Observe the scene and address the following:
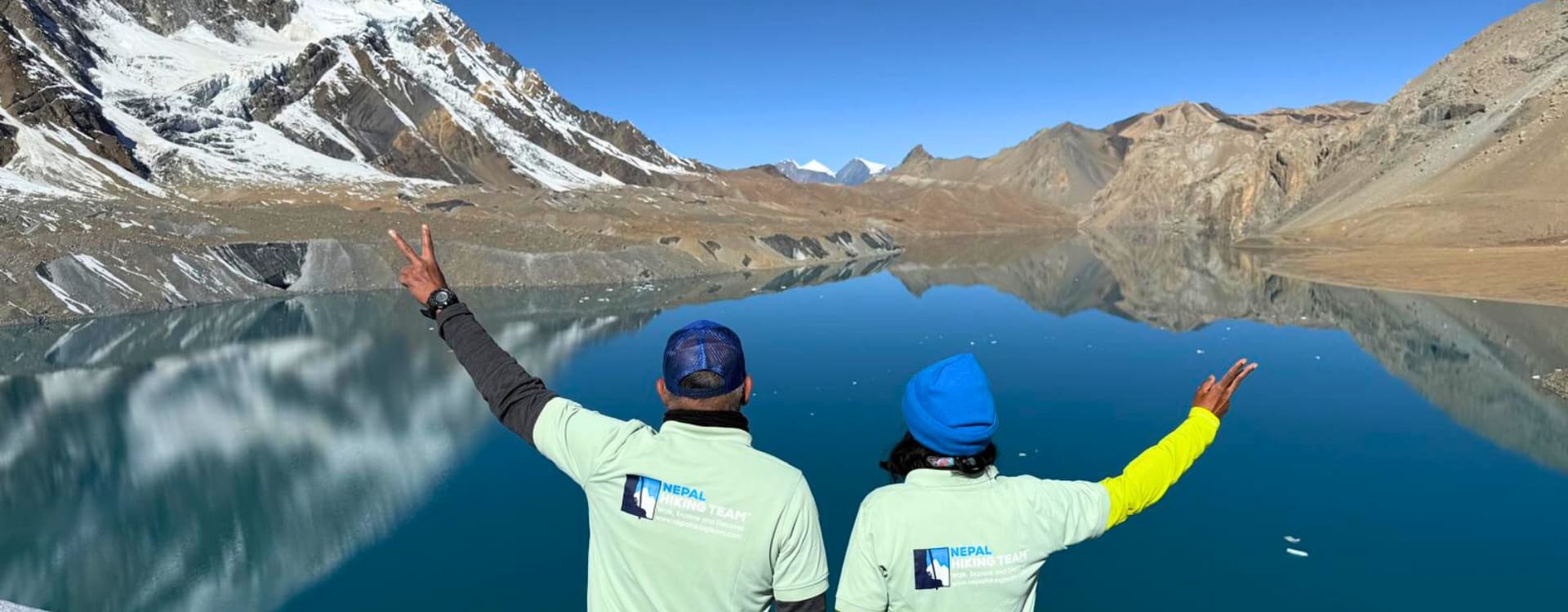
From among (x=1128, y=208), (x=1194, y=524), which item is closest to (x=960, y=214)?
(x=1128, y=208)

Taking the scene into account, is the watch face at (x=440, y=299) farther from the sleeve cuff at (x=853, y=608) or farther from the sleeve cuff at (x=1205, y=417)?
the sleeve cuff at (x=1205, y=417)

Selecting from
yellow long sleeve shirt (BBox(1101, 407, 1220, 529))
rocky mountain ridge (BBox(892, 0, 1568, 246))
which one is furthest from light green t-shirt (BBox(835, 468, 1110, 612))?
rocky mountain ridge (BBox(892, 0, 1568, 246))

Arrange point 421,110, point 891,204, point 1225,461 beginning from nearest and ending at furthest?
point 1225,461
point 421,110
point 891,204

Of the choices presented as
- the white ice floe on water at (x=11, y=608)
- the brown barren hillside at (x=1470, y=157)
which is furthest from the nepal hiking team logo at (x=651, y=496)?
the brown barren hillside at (x=1470, y=157)

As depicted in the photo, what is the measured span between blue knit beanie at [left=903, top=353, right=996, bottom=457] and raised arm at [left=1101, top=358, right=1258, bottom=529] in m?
0.60

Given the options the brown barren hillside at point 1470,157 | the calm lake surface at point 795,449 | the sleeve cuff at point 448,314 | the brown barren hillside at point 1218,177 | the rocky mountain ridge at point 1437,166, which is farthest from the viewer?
the brown barren hillside at point 1218,177

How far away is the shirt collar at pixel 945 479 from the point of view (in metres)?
2.90

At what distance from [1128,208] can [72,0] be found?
147187 millimetres

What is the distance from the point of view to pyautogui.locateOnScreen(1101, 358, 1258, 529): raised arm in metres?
3.15

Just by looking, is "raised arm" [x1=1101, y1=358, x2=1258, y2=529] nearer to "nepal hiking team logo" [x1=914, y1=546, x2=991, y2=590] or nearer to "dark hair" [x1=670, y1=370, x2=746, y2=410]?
"nepal hiking team logo" [x1=914, y1=546, x2=991, y2=590]

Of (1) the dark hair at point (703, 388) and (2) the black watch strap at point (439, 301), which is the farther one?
(2) the black watch strap at point (439, 301)

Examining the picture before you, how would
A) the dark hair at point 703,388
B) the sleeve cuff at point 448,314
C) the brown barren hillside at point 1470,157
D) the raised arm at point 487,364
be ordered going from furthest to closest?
the brown barren hillside at point 1470,157 < the sleeve cuff at point 448,314 < the raised arm at point 487,364 < the dark hair at point 703,388

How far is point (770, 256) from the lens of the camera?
218ft

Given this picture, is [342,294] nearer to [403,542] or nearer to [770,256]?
[770,256]
